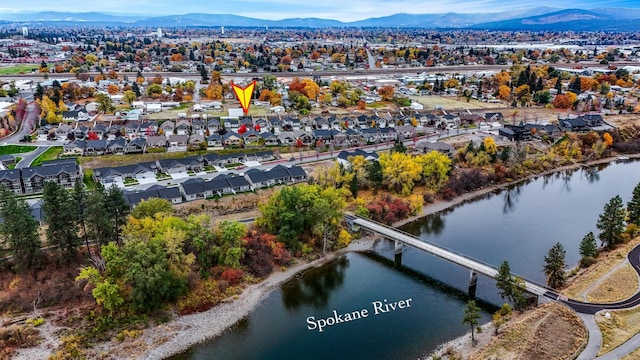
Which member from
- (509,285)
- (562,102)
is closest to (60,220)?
(509,285)

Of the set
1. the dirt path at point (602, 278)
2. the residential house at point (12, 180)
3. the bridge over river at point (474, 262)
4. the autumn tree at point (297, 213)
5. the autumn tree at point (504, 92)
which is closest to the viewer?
the bridge over river at point (474, 262)

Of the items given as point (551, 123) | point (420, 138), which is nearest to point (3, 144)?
point (420, 138)

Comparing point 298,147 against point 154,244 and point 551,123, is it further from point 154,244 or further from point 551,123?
point 551,123

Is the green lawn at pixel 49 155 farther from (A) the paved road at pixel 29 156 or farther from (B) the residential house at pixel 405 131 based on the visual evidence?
(B) the residential house at pixel 405 131

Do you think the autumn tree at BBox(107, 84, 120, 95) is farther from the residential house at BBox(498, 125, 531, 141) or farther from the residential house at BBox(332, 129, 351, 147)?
the residential house at BBox(498, 125, 531, 141)

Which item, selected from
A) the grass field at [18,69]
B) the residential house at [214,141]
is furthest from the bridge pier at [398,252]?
the grass field at [18,69]

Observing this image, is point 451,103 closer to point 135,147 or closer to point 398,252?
point 398,252
